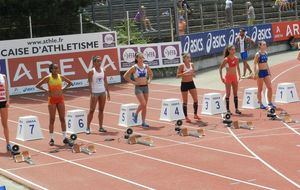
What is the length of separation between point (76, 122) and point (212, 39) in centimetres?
1680

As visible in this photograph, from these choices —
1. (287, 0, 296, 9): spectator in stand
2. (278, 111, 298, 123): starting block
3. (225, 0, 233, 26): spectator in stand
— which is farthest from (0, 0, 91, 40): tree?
(287, 0, 296, 9): spectator in stand

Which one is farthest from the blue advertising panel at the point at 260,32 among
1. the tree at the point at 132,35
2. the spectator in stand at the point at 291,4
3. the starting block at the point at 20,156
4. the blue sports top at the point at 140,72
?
the starting block at the point at 20,156

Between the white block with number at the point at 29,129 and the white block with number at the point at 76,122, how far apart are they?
0.88 meters

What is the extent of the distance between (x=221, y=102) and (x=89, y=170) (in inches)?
282

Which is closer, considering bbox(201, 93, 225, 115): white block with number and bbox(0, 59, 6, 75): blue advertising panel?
bbox(201, 93, 225, 115): white block with number

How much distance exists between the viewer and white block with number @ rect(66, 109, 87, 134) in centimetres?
1598

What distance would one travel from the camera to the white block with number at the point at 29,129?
50.1 feet

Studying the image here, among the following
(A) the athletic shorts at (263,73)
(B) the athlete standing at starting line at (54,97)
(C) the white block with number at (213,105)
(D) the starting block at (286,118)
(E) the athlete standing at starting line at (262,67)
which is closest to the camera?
(B) the athlete standing at starting line at (54,97)

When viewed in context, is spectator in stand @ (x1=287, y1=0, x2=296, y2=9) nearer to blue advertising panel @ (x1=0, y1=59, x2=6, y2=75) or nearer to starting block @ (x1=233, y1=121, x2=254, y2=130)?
blue advertising panel @ (x1=0, y1=59, x2=6, y2=75)

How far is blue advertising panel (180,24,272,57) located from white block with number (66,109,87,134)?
13.5 m

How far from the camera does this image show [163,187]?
10.3m

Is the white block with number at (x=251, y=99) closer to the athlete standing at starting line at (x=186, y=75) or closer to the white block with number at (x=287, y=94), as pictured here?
the white block with number at (x=287, y=94)

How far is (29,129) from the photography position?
50.3ft

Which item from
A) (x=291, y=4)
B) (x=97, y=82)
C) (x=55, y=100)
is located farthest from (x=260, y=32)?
(x=55, y=100)
